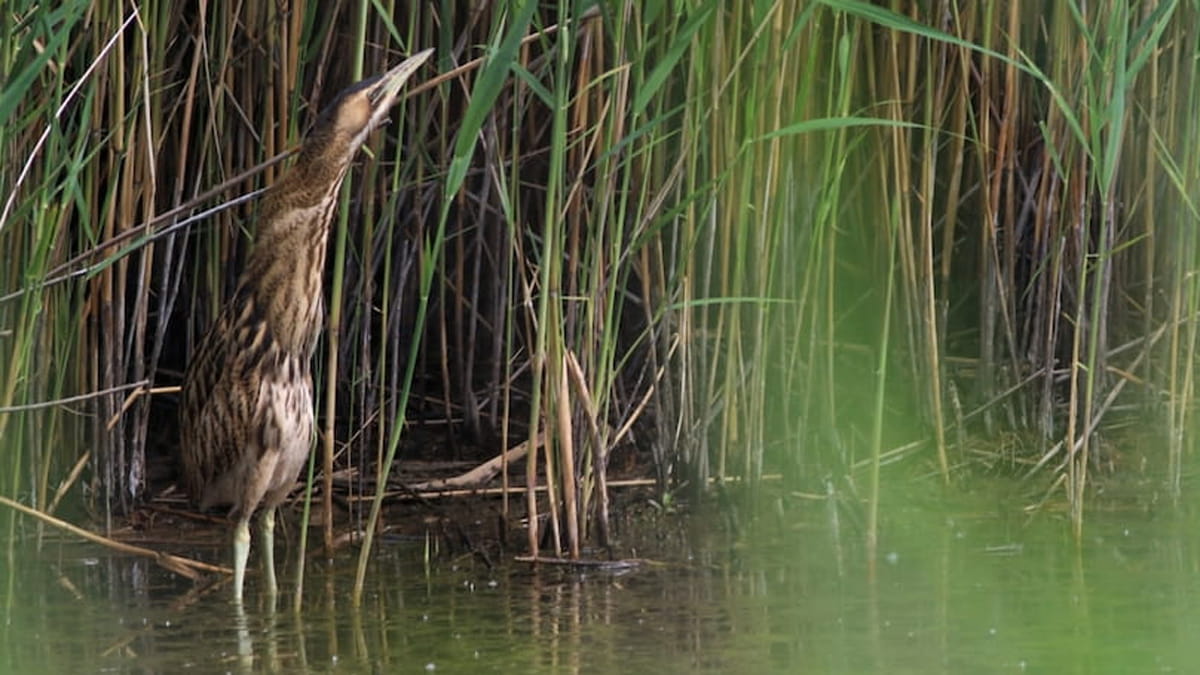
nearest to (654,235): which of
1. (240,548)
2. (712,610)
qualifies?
(712,610)

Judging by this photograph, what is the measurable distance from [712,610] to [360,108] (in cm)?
105

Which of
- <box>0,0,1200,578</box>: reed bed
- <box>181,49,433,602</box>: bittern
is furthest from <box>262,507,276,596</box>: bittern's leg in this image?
<box>0,0,1200,578</box>: reed bed

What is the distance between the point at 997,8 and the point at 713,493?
3.79ft

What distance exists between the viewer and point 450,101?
4449 millimetres

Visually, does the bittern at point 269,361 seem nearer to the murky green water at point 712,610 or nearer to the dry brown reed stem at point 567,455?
the murky green water at point 712,610

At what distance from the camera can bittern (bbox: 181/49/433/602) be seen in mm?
3645

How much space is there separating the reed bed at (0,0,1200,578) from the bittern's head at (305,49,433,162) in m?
0.04

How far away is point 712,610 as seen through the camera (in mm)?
3486

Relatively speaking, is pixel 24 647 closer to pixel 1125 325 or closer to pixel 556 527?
pixel 556 527

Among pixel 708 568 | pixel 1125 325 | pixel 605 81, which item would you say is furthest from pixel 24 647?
pixel 1125 325

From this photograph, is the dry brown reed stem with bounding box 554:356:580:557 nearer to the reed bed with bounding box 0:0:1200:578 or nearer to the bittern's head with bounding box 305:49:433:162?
the reed bed with bounding box 0:0:1200:578

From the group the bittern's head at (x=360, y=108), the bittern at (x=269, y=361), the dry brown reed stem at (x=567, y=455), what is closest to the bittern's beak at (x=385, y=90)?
the bittern's head at (x=360, y=108)

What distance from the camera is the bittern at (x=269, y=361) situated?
3645mm

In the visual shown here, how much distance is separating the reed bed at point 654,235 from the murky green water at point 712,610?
14cm
